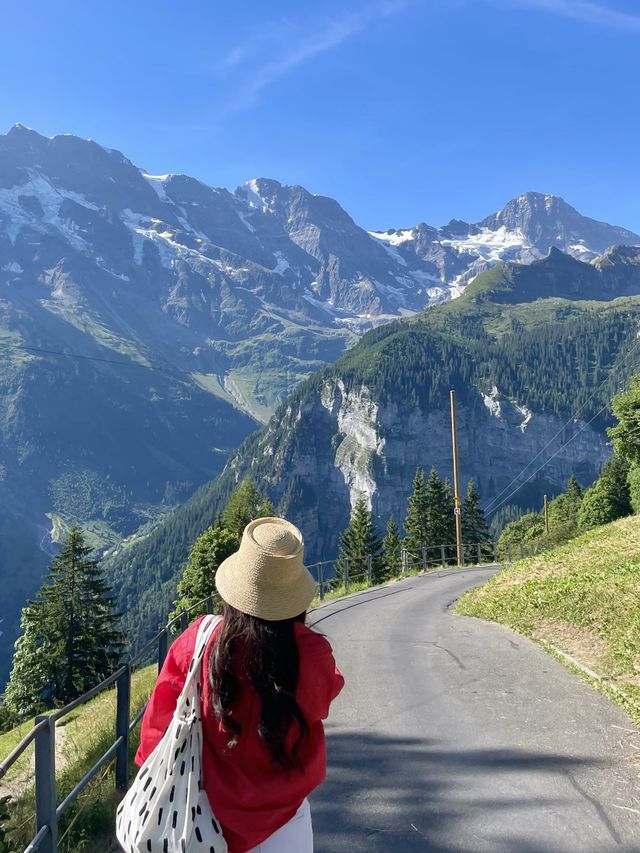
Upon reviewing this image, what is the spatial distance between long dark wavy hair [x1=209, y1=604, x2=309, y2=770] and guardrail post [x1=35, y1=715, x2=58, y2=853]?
5.84 ft

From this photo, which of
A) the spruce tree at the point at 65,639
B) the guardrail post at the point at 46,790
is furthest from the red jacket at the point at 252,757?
the spruce tree at the point at 65,639

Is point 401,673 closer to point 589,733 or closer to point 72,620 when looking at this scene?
point 589,733

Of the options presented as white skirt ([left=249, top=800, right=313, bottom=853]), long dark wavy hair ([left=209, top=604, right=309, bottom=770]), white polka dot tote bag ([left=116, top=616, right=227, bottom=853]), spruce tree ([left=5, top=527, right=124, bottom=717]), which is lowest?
spruce tree ([left=5, top=527, right=124, bottom=717])

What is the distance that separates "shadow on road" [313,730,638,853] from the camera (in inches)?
212

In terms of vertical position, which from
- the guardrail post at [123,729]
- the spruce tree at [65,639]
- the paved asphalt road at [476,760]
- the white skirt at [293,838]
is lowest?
the spruce tree at [65,639]

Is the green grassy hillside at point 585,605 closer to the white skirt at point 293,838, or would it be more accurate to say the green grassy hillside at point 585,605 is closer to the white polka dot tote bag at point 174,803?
the white skirt at point 293,838

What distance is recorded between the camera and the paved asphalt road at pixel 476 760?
18.1 ft

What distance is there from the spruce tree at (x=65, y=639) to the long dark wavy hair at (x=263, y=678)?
32.6 meters

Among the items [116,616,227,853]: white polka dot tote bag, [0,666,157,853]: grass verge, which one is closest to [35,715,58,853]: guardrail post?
[0,666,157,853]: grass verge

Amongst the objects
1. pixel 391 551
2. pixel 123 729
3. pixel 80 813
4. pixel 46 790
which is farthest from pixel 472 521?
pixel 46 790

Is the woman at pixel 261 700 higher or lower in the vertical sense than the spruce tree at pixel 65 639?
higher

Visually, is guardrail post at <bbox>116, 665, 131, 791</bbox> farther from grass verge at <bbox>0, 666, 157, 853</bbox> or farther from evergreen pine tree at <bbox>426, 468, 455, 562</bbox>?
evergreen pine tree at <bbox>426, 468, 455, 562</bbox>

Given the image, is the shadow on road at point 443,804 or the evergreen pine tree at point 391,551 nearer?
the shadow on road at point 443,804

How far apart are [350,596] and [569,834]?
19319mm
